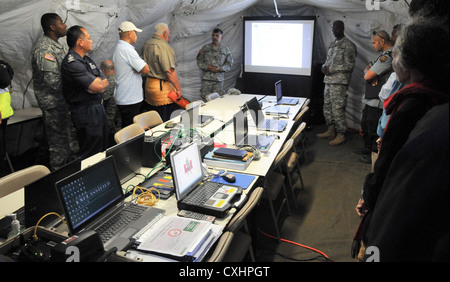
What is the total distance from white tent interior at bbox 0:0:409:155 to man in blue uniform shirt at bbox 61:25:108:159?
0.82 metres

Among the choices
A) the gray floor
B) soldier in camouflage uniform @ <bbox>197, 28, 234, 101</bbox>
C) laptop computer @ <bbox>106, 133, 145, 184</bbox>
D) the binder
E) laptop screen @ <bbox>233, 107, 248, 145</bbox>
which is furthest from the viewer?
soldier in camouflage uniform @ <bbox>197, 28, 234, 101</bbox>

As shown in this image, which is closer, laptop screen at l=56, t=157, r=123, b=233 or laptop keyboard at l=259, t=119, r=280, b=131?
laptop screen at l=56, t=157, r=123, b=233

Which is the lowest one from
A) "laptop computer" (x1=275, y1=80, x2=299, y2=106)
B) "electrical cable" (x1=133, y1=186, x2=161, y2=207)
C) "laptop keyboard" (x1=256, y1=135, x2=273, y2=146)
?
"electrical cable" (x1=133, y1=186, x2=161, y2=207)

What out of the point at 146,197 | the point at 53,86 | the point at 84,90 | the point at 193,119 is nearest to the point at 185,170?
the point at 146,197

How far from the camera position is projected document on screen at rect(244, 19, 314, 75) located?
564cm

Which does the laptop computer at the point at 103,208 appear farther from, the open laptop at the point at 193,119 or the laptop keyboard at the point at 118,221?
the open laptop at the point at 193,119

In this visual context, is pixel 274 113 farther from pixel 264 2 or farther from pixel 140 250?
pixel 264 2

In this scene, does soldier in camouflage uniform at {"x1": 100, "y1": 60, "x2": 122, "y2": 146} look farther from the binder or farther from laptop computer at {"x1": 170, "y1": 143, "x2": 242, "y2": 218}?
laptop computer at {"x1": 170, "y1": 143, "x2": 242, "y2": 218}

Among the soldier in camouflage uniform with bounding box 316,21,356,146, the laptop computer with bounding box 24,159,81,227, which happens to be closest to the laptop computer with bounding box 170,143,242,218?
the laptop computer with bounding box 24,159,81,227

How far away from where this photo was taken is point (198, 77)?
20.1ft

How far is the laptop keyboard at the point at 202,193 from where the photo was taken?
6.18 ft

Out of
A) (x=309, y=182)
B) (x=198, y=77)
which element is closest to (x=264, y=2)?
(x=198, y=77)

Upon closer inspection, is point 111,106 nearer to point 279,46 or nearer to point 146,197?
point 146,197

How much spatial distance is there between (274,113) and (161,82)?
65.9 inches
